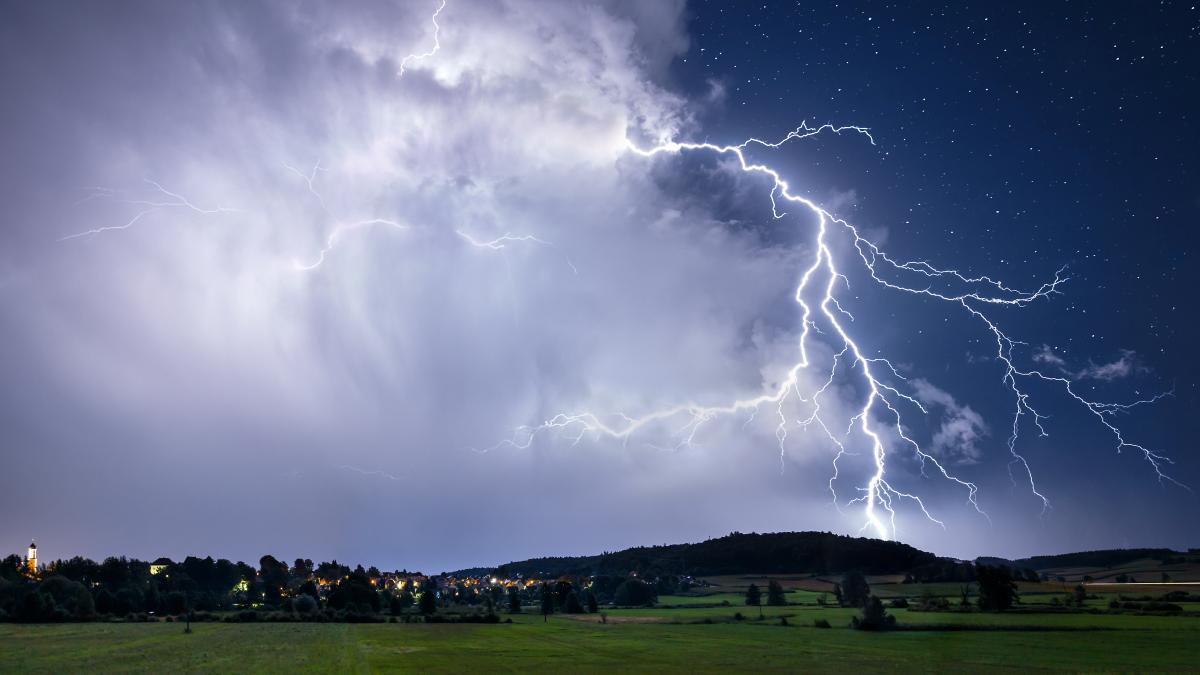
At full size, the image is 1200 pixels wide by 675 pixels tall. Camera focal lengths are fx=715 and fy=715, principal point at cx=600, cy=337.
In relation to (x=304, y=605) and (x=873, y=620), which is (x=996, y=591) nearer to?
(x=873, y=620)

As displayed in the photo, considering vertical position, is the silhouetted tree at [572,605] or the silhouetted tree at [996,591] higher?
the silhouetted tree at [996,591]

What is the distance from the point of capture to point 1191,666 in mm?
29672

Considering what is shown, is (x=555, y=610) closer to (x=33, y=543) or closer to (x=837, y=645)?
(x=837, y=645)

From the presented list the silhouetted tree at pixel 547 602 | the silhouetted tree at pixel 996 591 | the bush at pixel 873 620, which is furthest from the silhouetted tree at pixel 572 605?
the silhouetted tree at pixel 996 591

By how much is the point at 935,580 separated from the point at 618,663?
98.4m

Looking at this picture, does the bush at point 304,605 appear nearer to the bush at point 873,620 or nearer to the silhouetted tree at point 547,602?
the silhouetted tree at point 547,602

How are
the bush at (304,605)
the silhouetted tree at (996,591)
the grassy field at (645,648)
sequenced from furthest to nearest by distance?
the bush at (304,605) → the silhouetted tree at (996,591) → the grassy field at (645,648)

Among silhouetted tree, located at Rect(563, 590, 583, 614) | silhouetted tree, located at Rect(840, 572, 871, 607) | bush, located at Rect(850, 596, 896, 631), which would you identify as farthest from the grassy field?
silhouetted tree, located at Rect(563, 590, 583, 614)

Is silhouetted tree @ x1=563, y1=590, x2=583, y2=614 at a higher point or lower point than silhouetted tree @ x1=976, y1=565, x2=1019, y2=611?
lower

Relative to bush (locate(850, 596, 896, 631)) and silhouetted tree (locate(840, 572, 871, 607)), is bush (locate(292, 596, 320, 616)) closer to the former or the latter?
bush (locate(850, 596, 896, 631))

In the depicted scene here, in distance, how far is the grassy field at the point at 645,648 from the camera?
34031 mm

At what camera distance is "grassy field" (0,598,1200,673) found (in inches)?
1340

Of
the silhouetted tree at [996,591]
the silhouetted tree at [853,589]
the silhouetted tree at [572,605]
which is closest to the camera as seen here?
the silhouetted tree at [996,591]

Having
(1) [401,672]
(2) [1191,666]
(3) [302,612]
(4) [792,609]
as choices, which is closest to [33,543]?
(3) [302,612]
